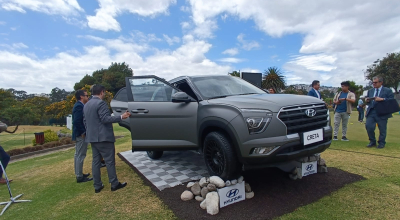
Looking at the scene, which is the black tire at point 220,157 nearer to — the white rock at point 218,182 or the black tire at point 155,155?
the white rock at point 218,182

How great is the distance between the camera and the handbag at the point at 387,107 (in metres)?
5.43

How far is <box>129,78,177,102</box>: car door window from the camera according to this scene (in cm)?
402

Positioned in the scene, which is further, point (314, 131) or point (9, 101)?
point (9, 101)

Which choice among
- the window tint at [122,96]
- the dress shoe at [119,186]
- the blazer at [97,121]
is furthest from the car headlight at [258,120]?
the window tint at [122,96]

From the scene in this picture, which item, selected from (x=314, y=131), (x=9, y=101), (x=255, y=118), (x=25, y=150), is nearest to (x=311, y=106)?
(x=314, y=131)

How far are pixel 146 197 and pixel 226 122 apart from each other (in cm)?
169

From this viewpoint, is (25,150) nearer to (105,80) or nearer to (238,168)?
(238,168)

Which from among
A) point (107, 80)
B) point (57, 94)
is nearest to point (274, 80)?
point (107, 80)

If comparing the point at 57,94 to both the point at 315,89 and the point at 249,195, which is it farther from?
the point at 249,195

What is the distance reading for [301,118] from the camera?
300cm

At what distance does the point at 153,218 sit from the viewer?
2.90 meters

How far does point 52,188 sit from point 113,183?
4.58ft

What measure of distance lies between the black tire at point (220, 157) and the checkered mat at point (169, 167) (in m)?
0.77

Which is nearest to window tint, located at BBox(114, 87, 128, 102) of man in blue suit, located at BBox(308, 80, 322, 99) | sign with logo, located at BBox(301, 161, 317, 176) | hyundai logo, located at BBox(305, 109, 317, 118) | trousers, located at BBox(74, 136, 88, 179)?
trousers, located at BBox(74, 136, 88, 179)
